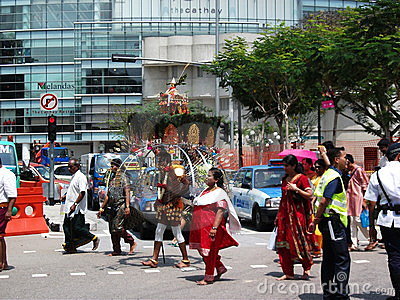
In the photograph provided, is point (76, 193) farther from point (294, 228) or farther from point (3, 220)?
point (294, 228)

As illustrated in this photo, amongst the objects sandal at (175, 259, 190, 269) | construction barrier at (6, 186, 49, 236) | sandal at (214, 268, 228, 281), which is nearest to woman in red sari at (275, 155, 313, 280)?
sandal at (214, 268, 228, 281)

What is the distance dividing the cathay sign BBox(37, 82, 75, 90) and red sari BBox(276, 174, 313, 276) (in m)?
60.7

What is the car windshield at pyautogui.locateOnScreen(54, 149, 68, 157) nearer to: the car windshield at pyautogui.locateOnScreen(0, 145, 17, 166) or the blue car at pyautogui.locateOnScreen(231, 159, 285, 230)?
the car windshield at pyautogui.locateOnScreen(0, 145, 17, 166)

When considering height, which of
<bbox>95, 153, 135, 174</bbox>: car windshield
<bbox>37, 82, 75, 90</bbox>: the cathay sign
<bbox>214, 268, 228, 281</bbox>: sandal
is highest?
<bbox>37, 82, 75, 90</bbox>: the cathay sign

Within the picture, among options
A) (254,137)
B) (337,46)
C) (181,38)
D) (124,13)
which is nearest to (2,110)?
(124,13)

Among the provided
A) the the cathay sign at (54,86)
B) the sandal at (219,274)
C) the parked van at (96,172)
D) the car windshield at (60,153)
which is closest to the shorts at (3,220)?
the sandal at (219,274)

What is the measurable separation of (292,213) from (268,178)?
7.42 metres

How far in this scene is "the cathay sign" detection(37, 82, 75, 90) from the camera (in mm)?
67312

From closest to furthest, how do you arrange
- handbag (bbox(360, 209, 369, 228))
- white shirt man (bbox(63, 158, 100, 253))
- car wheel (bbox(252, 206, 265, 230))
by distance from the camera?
white shirt man (bbox(63, 158, 100, 253)), handbag (bbox(360, 209, 369, 228)), car wheel (bbox(252, 206, 265, 230))

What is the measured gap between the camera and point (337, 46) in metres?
20.6

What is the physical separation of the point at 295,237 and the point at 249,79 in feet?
61.2

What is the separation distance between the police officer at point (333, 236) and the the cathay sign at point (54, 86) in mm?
62104

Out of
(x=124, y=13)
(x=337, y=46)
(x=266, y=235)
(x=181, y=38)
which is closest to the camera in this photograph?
(x=266, y=235)

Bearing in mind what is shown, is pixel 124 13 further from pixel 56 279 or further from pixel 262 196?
pixel 56 279
